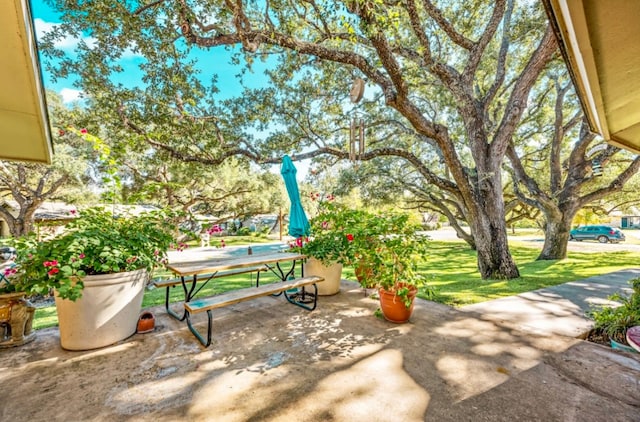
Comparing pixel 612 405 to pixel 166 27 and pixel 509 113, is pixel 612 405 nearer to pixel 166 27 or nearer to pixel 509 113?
pixel 509 113

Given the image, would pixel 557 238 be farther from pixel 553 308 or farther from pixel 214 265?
pixel 214 265

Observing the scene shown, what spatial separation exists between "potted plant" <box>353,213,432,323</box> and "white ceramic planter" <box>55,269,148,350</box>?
2899mm

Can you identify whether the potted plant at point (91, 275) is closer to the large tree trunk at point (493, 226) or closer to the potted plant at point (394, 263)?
the potted plant at point (394, 263)

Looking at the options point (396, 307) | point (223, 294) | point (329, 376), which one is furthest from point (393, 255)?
point (223, 294)

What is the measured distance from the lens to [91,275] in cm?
270

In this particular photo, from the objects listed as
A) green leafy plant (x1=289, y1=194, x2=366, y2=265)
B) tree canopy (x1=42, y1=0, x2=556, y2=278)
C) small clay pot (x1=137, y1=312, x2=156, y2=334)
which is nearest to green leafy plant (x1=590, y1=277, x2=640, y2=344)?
green leafy plant (x1=289, y1=194, x2=366, y2=265)

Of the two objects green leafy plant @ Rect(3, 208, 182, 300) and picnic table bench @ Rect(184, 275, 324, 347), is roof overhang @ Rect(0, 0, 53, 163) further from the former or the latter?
picnic table bench @ Rect(184, 275, 324, 347)

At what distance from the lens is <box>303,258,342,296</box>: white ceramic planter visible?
4488 millimetres

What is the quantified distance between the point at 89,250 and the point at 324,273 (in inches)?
123

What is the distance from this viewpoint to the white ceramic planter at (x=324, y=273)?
449 cm

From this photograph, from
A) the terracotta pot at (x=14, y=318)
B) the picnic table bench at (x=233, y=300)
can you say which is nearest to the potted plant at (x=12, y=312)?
the terracotta pot at (x=14, y=318)

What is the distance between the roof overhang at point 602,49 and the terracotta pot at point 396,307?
2.43 meters

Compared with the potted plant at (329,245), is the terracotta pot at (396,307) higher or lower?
lower

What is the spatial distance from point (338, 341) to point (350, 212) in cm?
237
